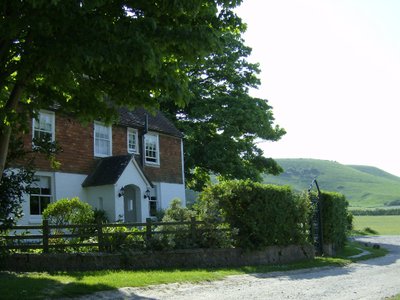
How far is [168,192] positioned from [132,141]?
4.12 metres

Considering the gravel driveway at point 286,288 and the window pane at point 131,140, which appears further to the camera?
the window pane at point 131,140

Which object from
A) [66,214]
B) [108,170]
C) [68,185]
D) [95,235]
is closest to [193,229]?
[95,235]

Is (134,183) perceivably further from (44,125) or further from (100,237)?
(100,237)

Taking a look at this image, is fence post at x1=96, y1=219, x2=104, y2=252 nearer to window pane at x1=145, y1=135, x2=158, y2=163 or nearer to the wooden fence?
the wooden fence

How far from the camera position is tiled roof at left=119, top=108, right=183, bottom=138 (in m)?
26.4

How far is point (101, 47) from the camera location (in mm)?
7797

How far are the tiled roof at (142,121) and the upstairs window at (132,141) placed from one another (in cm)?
43

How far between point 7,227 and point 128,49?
8307 millimetres

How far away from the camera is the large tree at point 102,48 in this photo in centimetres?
786

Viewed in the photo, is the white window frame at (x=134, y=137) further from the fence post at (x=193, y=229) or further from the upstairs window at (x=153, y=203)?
the fence post at (x=193, y=229)

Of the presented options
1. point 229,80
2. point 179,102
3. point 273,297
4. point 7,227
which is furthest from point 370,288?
point 229,80

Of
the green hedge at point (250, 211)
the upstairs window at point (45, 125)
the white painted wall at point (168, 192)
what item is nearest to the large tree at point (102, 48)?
the green hedge at point (250, 211)

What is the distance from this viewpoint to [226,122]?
34375 mm

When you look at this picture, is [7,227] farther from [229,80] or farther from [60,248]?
[229,80]
